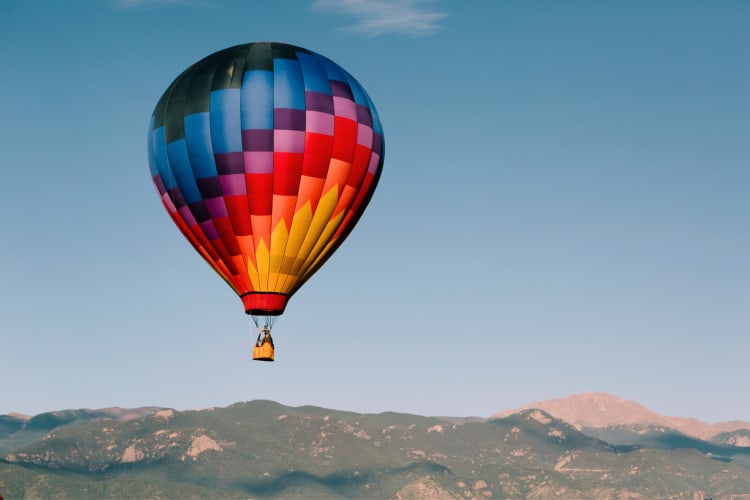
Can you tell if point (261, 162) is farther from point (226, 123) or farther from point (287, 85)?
point (287, 85)

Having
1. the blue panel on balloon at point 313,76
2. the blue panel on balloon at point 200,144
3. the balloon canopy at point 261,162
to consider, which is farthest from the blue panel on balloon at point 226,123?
the blue panel on balloon at point 313,76

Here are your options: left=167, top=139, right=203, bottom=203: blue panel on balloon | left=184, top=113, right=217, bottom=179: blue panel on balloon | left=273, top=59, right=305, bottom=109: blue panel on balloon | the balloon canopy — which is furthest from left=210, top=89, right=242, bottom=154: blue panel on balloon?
left=273, top=59, right=305, bottom=109: blue panel on balloon

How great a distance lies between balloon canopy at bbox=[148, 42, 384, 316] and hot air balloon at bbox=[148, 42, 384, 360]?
0.09 m

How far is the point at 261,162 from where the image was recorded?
103 m

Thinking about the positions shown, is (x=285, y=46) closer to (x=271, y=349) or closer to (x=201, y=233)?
(x=201, y=233)

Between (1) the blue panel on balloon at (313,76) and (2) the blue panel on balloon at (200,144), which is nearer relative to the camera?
(2) the blue panel on balloon at (200,144)

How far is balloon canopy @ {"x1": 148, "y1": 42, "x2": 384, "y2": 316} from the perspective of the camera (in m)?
103

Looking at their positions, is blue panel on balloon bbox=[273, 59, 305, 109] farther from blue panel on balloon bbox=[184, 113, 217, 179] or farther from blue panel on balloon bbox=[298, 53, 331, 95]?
blue panel on balloon bbox=[184, 113, 217, 179]

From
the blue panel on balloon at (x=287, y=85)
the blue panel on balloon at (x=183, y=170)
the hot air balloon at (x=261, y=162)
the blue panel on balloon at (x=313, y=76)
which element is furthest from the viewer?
the blue panel on balloon at (x=313, y=76)

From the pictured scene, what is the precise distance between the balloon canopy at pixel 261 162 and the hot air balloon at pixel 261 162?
0.09m

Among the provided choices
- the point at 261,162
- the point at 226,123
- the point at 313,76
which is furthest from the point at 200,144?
the point at 313,76

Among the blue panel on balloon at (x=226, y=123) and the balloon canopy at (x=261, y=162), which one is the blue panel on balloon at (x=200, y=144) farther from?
the blue panel on balloon at (x=226, y=123)

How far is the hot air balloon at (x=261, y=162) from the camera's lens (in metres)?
103

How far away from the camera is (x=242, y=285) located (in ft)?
336
